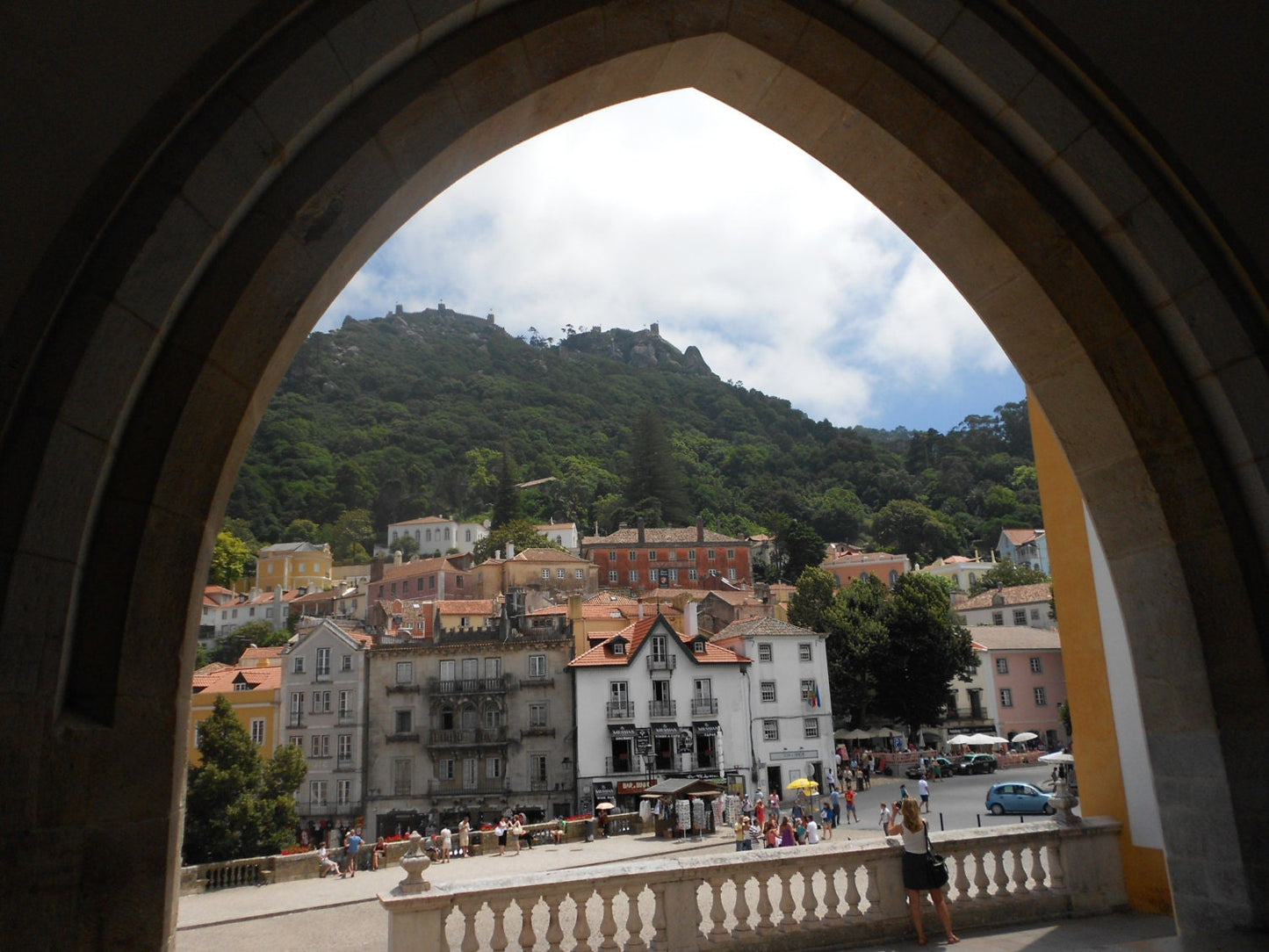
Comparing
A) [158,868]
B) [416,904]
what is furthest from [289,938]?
[158,868]

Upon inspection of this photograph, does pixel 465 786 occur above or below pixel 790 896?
below

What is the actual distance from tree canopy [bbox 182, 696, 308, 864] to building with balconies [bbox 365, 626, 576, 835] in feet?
24.3

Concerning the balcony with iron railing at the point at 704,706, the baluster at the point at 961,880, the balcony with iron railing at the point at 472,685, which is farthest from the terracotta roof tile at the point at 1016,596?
the baluster at the point at 961,880

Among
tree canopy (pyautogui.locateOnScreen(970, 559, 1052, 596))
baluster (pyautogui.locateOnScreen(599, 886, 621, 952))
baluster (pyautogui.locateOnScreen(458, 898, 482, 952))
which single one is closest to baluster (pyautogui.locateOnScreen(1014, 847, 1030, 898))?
baluster (pyautogui.locateOnScreen(599, 886, 621, 952))

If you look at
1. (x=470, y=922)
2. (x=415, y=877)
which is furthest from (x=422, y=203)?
(x=470, y=922)

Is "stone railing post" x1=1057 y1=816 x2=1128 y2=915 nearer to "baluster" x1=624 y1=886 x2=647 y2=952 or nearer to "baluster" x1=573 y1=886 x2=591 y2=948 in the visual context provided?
"baluster" x1=624 y1=886 x2=647 y2=952

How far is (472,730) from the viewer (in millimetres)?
41375

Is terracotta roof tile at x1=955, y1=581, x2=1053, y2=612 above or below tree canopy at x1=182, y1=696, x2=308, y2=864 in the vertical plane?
above

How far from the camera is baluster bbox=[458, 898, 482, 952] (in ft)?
18.5

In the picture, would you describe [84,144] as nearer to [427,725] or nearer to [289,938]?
[289,938]

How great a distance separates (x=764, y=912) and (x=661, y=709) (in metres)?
33.5

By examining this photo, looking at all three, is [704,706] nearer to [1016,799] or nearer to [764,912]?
[1016,799]

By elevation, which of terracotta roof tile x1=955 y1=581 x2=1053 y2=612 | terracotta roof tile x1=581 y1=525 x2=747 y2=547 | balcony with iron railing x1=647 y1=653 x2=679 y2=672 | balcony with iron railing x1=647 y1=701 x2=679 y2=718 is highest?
terracotta roof tile x1=581 y1=525 x2=747 y2=547

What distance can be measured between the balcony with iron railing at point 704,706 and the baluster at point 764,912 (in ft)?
113
